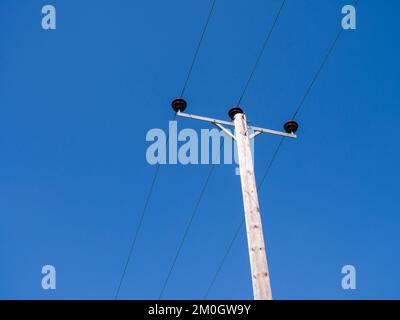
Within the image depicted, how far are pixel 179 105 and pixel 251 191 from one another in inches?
96.6

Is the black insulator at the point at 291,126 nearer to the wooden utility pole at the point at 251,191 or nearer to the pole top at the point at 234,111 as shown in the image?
the wooden utility pole at the point at 251,191

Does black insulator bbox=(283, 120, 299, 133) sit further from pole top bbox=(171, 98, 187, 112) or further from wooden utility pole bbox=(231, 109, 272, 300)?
pole top bbox=(171, 98, 187, 112)

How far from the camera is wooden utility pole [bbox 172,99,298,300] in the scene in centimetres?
507

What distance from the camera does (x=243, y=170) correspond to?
6.23 meters

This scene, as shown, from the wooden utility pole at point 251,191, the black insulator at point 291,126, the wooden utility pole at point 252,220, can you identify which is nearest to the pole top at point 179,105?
the wooden utility pole at point 251,191

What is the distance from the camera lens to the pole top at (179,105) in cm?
756

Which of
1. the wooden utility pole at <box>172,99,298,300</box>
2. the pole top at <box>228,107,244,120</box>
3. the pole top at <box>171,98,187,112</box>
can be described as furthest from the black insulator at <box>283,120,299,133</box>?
the pole top at <box>171,98,187,112</box>

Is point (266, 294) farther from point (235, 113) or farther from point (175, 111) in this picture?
point (175, 111)
